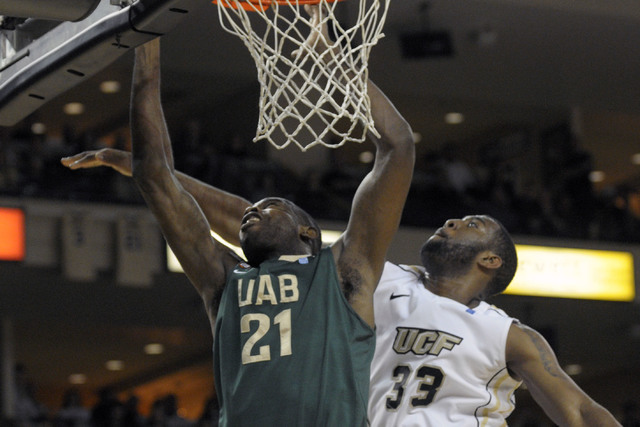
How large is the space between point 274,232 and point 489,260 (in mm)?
1092

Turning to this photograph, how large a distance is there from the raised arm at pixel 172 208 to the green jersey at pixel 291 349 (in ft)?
0.41

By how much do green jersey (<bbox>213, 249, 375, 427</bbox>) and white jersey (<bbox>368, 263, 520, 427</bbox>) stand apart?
575mm

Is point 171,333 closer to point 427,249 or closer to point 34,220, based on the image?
point 34,220

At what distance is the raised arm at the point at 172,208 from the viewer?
13.5 feet

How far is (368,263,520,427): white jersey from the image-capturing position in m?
4.48

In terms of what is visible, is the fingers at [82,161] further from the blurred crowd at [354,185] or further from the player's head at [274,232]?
the blurred crowd at [354,185]

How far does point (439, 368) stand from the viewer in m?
4.50

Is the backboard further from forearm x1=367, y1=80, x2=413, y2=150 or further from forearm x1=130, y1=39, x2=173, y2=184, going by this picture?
forearm x1=367, y1=80, x2=413, y2=150

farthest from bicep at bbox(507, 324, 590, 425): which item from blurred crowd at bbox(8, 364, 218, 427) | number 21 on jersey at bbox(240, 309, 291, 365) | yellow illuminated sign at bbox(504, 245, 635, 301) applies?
yellow illuminated sign at bbox(504, 245, 635, 301)

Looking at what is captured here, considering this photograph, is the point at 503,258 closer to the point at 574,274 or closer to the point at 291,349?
the point at 291,349

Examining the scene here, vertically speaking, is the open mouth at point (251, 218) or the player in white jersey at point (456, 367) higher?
the open mouth at point (251, 218)

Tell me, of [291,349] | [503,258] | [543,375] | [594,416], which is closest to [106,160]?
[291,349]

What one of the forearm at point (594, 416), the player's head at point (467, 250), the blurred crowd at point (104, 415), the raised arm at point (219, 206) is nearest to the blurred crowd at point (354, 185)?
the blurred crowd at point (104, 415)

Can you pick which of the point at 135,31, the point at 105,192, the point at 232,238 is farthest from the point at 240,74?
the point at 135,31
